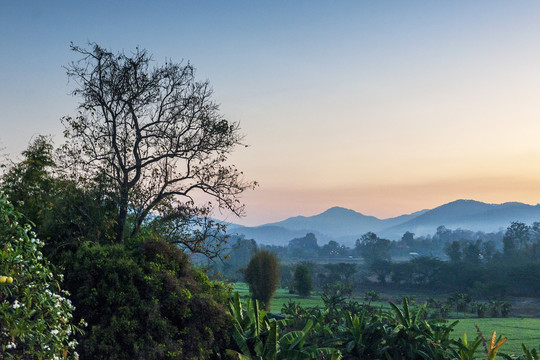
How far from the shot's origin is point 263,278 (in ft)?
130

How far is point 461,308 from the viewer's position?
64875 millimetres

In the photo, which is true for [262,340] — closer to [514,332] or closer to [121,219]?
[121,219]

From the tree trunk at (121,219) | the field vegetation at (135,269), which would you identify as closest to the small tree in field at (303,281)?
the field vegetation at (135,269)

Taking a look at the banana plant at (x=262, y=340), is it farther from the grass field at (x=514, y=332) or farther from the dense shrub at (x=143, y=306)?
the grass field at (x=514, y=332)

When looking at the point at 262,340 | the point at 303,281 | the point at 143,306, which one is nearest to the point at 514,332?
the point at 303,281

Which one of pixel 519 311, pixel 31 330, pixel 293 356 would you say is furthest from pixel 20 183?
pixel 519 311

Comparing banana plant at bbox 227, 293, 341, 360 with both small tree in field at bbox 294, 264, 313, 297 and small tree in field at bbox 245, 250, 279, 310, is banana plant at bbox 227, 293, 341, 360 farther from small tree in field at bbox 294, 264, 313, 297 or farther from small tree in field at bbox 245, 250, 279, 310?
small tree in field at bbox 294, 264, 313, 297

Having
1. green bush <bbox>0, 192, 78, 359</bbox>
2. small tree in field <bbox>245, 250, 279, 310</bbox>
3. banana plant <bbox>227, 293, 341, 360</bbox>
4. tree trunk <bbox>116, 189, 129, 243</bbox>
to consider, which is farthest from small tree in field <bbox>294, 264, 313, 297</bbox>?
green bush <bbox>0, 192, 78, 359</bbox>

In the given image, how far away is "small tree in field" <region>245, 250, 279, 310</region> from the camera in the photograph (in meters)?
39.6

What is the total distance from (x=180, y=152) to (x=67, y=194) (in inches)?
162

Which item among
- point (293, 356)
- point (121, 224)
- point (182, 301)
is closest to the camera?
point (182, 301)

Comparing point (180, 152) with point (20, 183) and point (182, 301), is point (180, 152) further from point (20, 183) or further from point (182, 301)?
point (182, 301)

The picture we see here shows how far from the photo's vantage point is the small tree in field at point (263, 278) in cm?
3962

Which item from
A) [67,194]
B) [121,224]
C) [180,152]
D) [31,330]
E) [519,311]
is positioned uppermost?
[180,152]
